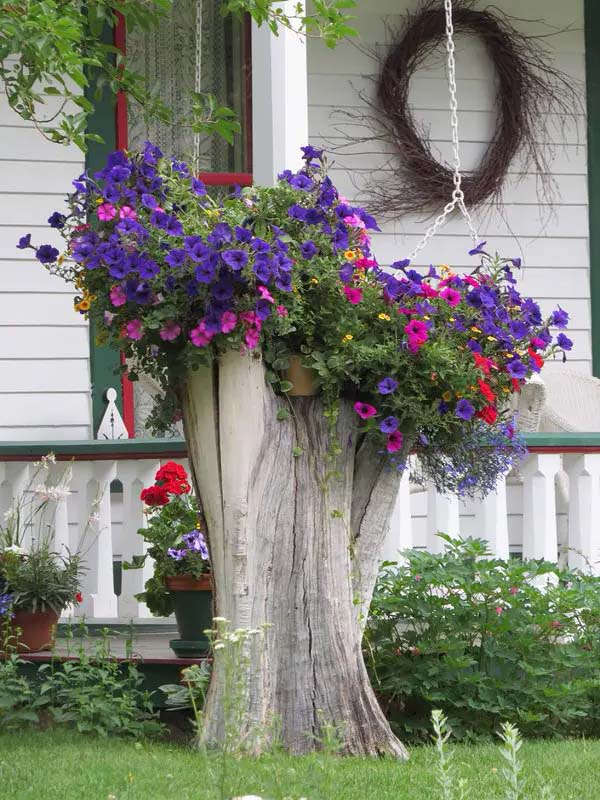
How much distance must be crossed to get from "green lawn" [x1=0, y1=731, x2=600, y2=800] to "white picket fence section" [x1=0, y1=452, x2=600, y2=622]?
45.9 inches

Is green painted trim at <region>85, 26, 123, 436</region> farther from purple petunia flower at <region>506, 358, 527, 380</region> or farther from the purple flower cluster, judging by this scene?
purple petunia flower at <region>506, 358, 527, 380</region>

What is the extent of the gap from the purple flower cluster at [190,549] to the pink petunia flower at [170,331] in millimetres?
1136

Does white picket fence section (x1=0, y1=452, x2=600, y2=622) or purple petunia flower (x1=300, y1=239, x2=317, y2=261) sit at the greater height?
purple petunia flower (x1=300, y1=239, x2=317, y2=261)

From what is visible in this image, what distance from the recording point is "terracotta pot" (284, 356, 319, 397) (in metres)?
3.99

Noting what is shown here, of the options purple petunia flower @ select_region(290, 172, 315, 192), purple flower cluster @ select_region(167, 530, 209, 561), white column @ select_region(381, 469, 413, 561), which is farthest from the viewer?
white column @ select_region(381, 469, 413, 561)

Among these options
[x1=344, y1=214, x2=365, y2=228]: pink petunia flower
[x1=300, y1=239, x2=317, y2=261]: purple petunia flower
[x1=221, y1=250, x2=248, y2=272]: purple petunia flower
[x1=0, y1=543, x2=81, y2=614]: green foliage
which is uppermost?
[x1=344, y1=214, x2=365, y2=228]: pink petunia flower

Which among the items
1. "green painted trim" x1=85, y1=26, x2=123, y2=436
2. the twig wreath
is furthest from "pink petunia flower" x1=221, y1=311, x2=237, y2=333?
the twig wreath

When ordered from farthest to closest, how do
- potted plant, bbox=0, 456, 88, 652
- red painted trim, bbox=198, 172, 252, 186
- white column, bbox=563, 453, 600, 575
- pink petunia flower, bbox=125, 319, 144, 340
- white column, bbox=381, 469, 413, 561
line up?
red painted trim, bbox=198, 172, 252, 186 < white column, bbox=563, 453, 600, 575 < white column, bbox=381, 469, 413, 561 < potted plant, bbox=0, 456, 88, 652 < pink petunia flower, bbox=125, 319, 144, 340

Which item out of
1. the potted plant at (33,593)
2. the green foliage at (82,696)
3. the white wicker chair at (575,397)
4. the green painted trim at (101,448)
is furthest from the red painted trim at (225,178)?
the green foliage at (82,696)

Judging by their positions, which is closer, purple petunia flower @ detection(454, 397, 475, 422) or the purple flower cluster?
purple petunia flower @ detection(454, 397, 475, 422)

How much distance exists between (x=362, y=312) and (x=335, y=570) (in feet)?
2.52

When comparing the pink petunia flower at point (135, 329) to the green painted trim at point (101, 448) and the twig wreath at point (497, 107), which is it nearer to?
the green painted trim at point (101, 448)

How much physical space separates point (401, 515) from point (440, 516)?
19cm

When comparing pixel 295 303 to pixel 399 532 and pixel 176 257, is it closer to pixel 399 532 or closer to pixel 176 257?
pixel 176 257
